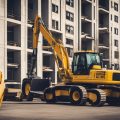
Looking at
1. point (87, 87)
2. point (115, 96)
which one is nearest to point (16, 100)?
point (87, 87)

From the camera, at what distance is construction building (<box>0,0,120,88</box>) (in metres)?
51.6

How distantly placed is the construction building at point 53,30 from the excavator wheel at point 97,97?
36.1ft

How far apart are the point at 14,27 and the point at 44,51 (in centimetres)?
699

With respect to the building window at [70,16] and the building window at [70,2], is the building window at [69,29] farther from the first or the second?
the building window at [70,2]

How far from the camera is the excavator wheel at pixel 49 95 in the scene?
1178 inches

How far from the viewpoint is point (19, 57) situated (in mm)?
51938

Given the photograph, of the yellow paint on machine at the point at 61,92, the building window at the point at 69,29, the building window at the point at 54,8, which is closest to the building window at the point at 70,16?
the building window at the point at 69,29

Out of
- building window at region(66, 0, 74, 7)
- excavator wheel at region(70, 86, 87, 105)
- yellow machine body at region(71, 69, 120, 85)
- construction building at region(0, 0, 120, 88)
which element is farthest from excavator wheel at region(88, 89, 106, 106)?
building window at region(66, 0, 74, 7)

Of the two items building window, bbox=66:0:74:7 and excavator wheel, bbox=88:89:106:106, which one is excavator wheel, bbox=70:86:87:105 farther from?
building window, bbox=66:0:74:7

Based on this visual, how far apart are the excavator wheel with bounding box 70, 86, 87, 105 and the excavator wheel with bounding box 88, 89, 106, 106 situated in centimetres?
57

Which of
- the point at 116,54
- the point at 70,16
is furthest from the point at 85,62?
the point at 116,54

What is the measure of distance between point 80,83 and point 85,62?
180 centimetres

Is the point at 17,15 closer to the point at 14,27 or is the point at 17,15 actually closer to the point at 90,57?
the point at 14,27

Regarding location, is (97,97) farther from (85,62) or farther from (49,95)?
(49,95)
